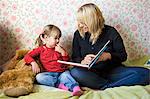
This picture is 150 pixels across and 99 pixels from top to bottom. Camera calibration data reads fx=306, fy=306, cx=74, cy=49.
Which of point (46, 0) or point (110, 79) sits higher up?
point (46, 0)

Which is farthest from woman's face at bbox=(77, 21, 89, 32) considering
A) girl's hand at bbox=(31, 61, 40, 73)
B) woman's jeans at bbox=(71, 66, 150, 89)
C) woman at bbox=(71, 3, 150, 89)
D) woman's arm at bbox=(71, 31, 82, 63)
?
girl's hand at bbox=(31, 61, 40, 73)

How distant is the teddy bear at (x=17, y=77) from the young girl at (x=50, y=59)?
0.05 meters

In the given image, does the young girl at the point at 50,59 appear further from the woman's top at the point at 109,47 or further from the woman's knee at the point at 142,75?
the woman's knee at the point at 142,75

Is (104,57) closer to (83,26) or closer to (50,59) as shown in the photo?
(83,26)

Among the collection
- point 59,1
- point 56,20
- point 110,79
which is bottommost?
point 110,79

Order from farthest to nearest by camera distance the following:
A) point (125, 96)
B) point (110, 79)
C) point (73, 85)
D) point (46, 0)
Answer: point (46, 0)
point (110, 79)
point (73, 85)
point (125, 96)

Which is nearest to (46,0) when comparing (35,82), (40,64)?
(40,64)

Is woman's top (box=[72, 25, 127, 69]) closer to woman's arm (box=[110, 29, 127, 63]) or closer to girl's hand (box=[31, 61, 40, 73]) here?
woman's arm (box=[110, 29, 127, 63])

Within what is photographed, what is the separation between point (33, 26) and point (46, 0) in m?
0.20

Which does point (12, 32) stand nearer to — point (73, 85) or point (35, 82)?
point (35, 82)

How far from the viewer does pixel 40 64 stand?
1.92m

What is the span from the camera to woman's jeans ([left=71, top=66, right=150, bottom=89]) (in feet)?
5.71

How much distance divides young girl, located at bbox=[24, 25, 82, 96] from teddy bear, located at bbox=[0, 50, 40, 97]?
0.05 meters

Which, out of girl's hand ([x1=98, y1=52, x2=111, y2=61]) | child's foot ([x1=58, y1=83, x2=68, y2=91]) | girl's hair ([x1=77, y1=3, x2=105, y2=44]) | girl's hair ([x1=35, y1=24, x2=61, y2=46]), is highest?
girl's hair ([x1=77, y1=3, x2=105, y2=44])
